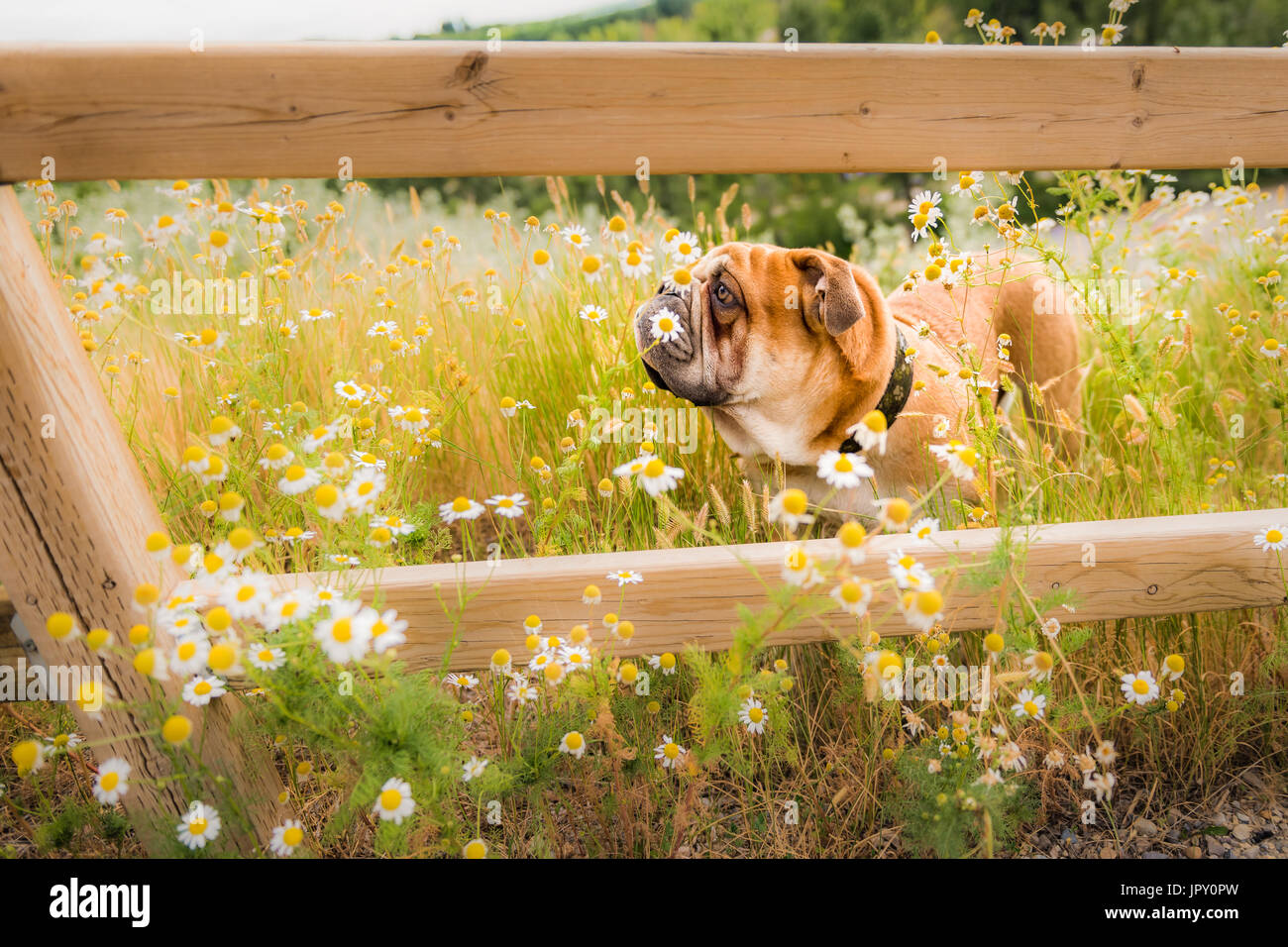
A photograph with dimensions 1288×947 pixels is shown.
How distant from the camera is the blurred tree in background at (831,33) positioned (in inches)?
386

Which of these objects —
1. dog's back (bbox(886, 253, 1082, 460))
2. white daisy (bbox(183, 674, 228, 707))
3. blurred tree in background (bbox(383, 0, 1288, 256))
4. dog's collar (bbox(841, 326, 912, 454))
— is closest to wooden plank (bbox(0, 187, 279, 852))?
white daisy (bbox(183, 674, 228, 707))

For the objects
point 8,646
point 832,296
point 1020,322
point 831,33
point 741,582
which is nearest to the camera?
point 741,582

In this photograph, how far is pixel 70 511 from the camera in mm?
1481

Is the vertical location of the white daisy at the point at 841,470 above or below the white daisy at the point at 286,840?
above

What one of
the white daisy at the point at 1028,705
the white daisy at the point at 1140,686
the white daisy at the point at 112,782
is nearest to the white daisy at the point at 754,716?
the white daisy at the point at 1028,705

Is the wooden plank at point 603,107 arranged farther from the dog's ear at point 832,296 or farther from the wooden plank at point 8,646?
the wooden plank at point 8,646

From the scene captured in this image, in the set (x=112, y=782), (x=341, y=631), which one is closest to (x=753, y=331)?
(x=341, y=631)

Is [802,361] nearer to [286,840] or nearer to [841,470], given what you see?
[841,470]

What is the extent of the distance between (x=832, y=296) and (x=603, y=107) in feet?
2.59

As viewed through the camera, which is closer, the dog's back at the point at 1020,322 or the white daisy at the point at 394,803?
the white daisy at the point at 394,803

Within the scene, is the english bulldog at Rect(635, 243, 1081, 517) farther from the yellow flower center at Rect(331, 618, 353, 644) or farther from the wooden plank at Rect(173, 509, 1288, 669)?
the yellow flower center at Rect(331, 618, 353, 644)

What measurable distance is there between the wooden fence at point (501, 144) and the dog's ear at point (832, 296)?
1.41 feet

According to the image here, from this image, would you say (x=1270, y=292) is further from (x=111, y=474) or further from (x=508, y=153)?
(x=111, y=474)

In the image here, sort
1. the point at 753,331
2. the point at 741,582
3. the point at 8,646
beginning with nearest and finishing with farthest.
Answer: the point at 741,582 < the point at 8,646 < the point at 753,331
